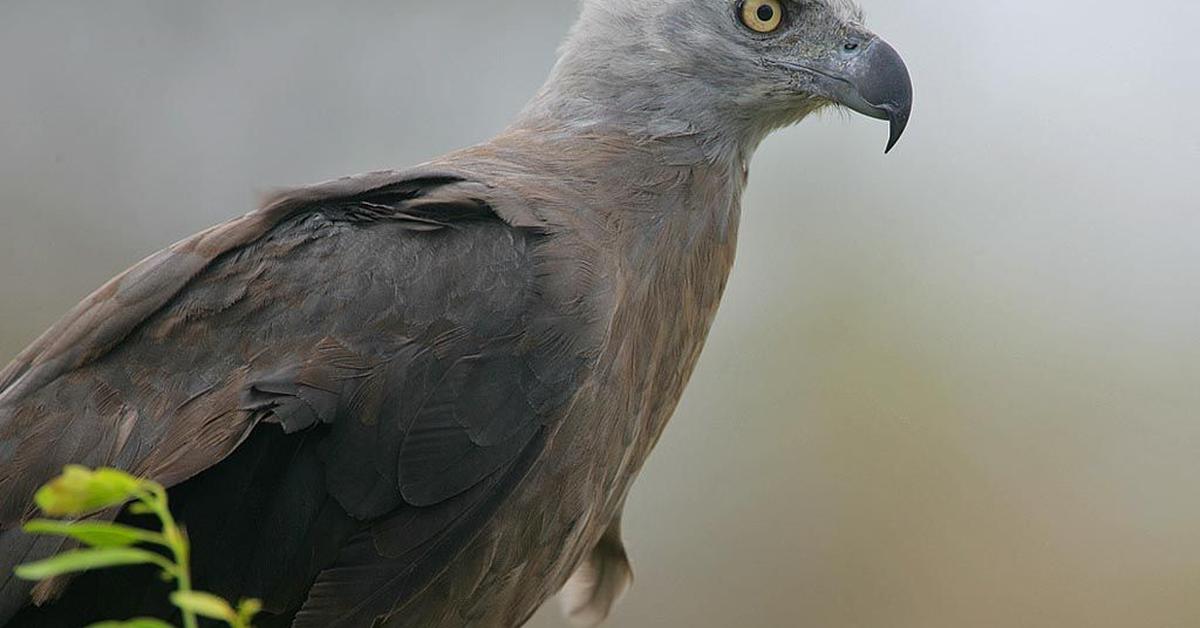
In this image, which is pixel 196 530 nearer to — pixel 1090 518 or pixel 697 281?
pixel 697 281

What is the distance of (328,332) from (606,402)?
1.96ft

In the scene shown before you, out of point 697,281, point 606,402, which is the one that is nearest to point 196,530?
point 606,402

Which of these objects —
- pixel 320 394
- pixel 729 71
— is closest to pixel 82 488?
pixel 320 394

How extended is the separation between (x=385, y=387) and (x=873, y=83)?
1506mm

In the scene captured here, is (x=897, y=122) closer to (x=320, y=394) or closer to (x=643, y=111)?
(x=643, y=111)

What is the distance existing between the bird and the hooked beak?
50cm

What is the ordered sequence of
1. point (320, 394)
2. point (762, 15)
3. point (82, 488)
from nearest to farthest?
point (82, 488)
point (320, 394)
point (762, 15)

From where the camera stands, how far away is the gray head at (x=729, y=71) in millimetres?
3373

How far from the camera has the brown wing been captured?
2576 mm

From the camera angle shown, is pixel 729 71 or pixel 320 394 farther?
pixel 729 71

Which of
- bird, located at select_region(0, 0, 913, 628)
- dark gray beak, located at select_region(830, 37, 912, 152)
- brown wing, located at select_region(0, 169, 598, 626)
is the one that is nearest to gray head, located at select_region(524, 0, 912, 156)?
dark gray beak, located at select_region(830, 37, 912, 152)

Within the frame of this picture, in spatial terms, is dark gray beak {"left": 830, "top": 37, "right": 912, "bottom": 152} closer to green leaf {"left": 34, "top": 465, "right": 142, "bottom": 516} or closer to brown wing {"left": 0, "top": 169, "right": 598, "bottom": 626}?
brown wing {"left": 0, "top": 169, "right": 598, "bottom": 626}

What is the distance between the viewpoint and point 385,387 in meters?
2.64

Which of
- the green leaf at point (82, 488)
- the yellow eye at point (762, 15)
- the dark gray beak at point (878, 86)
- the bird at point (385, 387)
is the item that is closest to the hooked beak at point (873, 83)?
the dark gray beak at point (878, 86)
